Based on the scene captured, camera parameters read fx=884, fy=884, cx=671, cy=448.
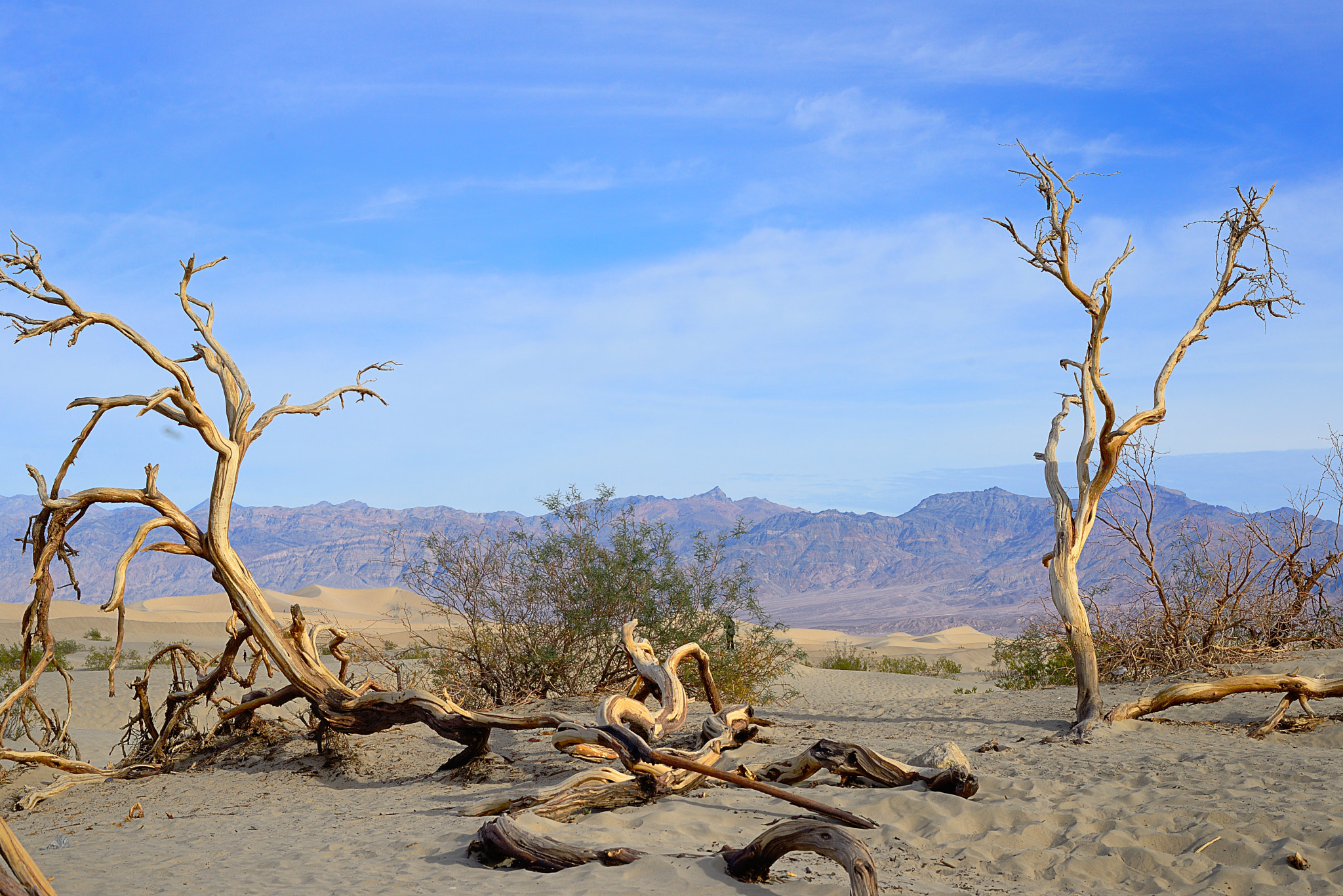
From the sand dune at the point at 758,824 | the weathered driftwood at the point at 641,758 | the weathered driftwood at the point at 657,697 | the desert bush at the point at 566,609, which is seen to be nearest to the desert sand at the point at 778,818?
the sand dune at the point at 758,824

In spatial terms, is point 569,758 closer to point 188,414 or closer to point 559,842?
point 559,842

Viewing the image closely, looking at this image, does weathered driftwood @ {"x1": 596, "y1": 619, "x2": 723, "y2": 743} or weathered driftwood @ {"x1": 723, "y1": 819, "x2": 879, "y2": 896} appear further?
weathered driftwood @ {"x1": 596, "y1": 619, "x2": 723, "y2": 743}

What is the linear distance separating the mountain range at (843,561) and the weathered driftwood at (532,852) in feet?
316

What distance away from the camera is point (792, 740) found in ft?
28.6

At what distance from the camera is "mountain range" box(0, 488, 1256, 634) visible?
11850cm

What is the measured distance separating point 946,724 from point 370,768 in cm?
616

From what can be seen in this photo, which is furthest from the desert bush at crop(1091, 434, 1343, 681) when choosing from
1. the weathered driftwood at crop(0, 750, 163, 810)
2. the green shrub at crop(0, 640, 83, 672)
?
the green shrub at crop(0, 640, 83, 672)

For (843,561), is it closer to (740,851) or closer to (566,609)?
(566,609)

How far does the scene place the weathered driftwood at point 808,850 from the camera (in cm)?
394

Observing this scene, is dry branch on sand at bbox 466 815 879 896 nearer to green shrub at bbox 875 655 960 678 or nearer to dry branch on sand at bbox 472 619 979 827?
dry branch on sand at bbox 472 619 979 827

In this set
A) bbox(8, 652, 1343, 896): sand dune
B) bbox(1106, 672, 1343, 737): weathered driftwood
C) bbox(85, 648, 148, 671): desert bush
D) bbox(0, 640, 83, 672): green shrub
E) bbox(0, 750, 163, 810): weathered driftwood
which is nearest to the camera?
bbox(8, 652, 1343, 896): sand dune

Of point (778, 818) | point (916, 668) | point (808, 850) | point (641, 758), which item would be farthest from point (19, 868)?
point (916, 668)

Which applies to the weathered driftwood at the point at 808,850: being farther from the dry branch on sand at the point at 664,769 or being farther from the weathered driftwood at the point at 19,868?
the weathered driftwood at the point at 19,868

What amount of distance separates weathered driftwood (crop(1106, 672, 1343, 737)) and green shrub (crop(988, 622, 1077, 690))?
151 inches
